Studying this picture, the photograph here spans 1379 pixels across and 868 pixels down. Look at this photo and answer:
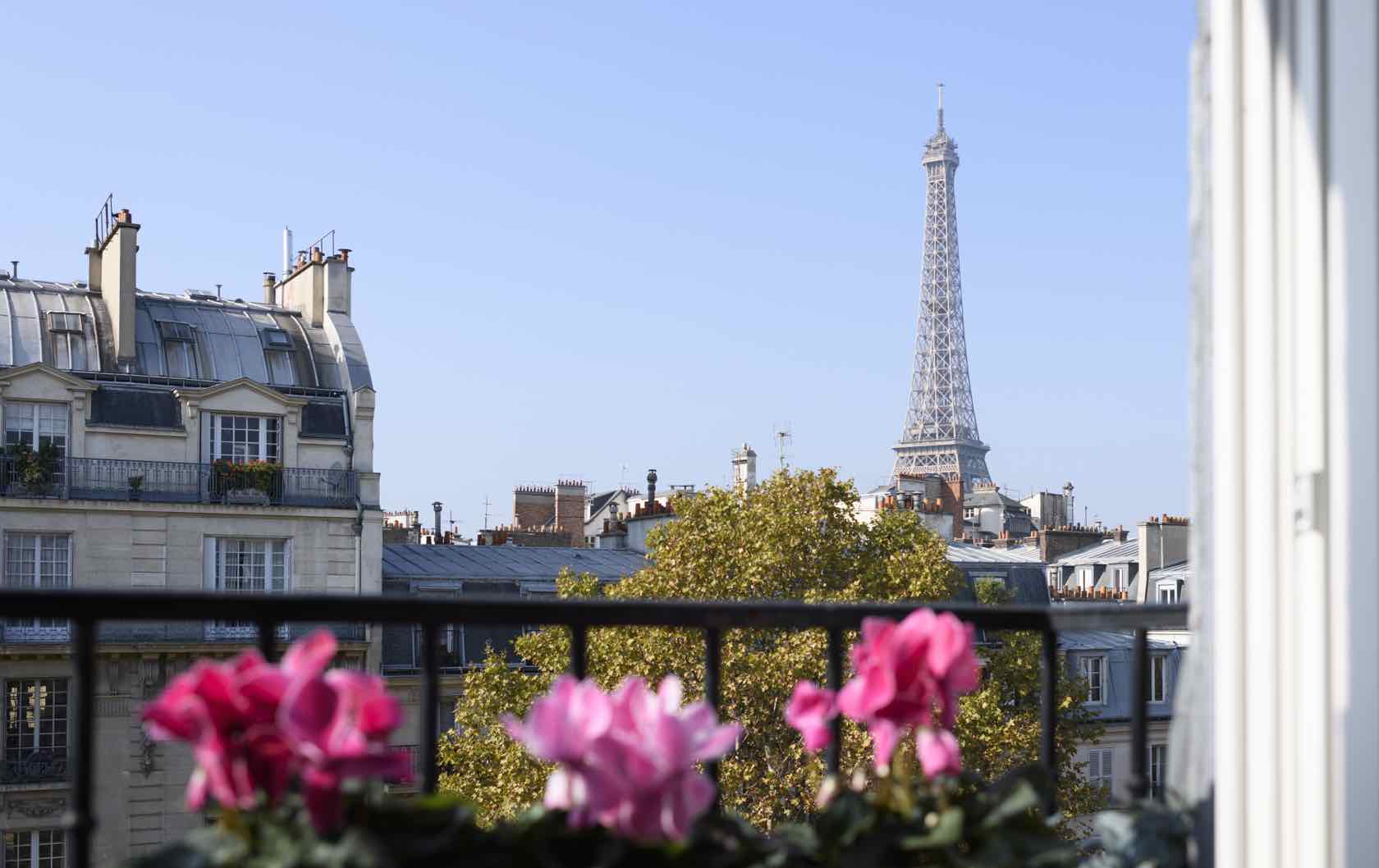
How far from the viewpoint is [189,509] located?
2958 centimetres

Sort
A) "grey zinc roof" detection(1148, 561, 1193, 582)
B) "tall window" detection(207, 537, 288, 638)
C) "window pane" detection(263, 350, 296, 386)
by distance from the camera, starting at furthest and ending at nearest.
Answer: "grey zinc roof" detection(1148, 561, 1193, 582), "window pane" detection(263, 350, 296, 386), "tall window" detection(207, 537, 288, 638)

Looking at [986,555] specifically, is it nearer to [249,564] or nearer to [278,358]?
[278,358]

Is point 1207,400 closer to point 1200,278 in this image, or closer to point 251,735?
point 1200,278

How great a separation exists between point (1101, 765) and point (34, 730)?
841 inches

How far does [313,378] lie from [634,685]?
102 feet

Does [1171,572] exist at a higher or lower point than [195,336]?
lower

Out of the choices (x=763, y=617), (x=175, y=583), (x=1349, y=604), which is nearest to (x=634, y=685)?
(x=763, y=617)

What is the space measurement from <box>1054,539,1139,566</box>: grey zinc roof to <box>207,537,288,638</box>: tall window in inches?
864

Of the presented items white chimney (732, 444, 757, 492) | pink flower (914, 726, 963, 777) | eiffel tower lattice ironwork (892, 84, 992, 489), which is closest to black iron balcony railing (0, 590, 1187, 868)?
pink flower (914, 726, 963, 777)

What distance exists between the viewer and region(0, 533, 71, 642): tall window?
27703 millimetres

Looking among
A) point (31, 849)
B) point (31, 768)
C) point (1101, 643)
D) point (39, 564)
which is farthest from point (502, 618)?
point (1101, 643)

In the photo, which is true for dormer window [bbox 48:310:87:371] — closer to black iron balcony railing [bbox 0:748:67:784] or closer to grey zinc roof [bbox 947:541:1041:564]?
black iron balcony railing [bbox 0:748:67:784]

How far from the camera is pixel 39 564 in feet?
93.2

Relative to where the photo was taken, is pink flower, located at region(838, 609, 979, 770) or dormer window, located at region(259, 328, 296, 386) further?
dormer window, located at region(259, 328, 296, 386)
